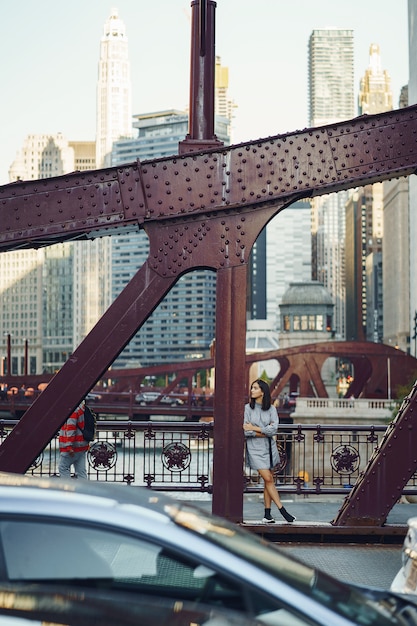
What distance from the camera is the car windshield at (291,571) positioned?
370 centimetres

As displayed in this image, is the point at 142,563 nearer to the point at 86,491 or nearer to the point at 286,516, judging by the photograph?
the point at 86,491

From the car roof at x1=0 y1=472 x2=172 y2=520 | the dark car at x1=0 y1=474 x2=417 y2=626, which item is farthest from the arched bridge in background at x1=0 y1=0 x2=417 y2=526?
the dark car at x1=0 y1=474 x2=417 y2=626

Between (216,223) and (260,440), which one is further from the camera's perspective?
(260,440)

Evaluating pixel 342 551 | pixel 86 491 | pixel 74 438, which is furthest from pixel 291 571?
pixel 74 438

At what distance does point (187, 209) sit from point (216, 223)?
288mm

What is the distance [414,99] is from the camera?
80.9 metres

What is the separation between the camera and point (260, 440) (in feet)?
34.3

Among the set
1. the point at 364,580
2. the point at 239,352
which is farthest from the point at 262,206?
the point at 364,580

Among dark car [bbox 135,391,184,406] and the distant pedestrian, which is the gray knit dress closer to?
the distant pedestrian

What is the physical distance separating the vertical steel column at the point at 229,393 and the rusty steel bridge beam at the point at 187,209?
1 centimetres

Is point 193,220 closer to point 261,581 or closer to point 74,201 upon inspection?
point 74,201

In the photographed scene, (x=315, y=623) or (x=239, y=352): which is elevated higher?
(x=239, y=352)

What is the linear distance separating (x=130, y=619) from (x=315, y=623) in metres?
0.63

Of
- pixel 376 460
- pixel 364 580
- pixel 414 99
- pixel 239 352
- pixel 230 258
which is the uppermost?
pixel 414 99
